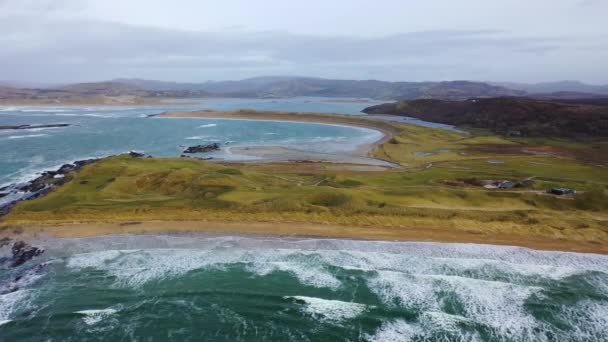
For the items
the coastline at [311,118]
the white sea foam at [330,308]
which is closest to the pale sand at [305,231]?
the white sea foam at [330,308]

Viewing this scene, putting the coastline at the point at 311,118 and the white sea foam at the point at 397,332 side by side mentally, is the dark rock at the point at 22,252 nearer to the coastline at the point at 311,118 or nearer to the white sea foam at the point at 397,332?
the white sea foam at the point at 397,332

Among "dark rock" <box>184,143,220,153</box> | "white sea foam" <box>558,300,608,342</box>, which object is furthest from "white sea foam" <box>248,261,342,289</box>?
"dark rock" <box>184,143,220,153</box>

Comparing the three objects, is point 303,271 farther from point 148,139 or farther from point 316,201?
point 148,139

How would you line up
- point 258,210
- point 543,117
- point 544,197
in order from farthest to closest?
point 543,117 → point 544,197 → point 258,210

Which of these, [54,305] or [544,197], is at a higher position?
[544,197]

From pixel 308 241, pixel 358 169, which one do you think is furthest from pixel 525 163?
pixel 308 241

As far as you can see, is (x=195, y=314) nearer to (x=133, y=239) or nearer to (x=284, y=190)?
(x=133, y=239)

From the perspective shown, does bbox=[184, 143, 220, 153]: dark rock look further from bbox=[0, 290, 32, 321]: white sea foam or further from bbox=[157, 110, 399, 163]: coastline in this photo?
bbox=[0, 290, 32, 321]: white sea foam
